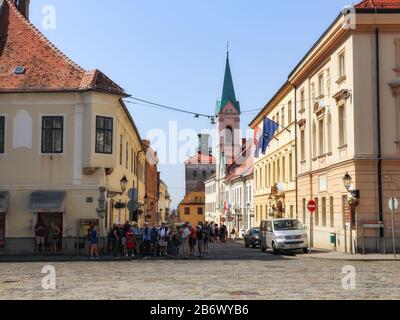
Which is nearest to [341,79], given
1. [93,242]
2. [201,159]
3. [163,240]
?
[163,240]

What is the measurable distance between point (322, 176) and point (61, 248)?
1579cm

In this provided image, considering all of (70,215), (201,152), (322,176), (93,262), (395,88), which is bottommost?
(93,262)

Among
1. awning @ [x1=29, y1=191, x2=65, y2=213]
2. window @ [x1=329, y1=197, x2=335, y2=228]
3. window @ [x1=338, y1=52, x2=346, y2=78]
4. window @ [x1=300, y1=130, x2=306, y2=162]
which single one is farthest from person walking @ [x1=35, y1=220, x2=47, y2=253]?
window @ [x1=300, y1=130, x2=306, y2=162]

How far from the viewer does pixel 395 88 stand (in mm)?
29594

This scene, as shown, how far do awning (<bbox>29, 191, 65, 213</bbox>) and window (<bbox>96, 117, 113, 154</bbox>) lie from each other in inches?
119

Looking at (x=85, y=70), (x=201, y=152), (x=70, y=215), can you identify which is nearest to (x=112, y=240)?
(x=70, y=215)

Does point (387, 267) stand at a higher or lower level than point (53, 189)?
lower

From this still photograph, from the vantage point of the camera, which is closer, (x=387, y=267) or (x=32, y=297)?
(x=32, y=297)

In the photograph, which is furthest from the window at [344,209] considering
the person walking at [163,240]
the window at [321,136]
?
the person walking at [163,240]

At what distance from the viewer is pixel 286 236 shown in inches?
1238

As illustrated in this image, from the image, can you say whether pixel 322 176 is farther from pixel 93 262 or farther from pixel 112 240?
pixel 93 262

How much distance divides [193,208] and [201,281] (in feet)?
413

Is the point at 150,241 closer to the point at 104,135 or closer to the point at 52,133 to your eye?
the point at 104,135
